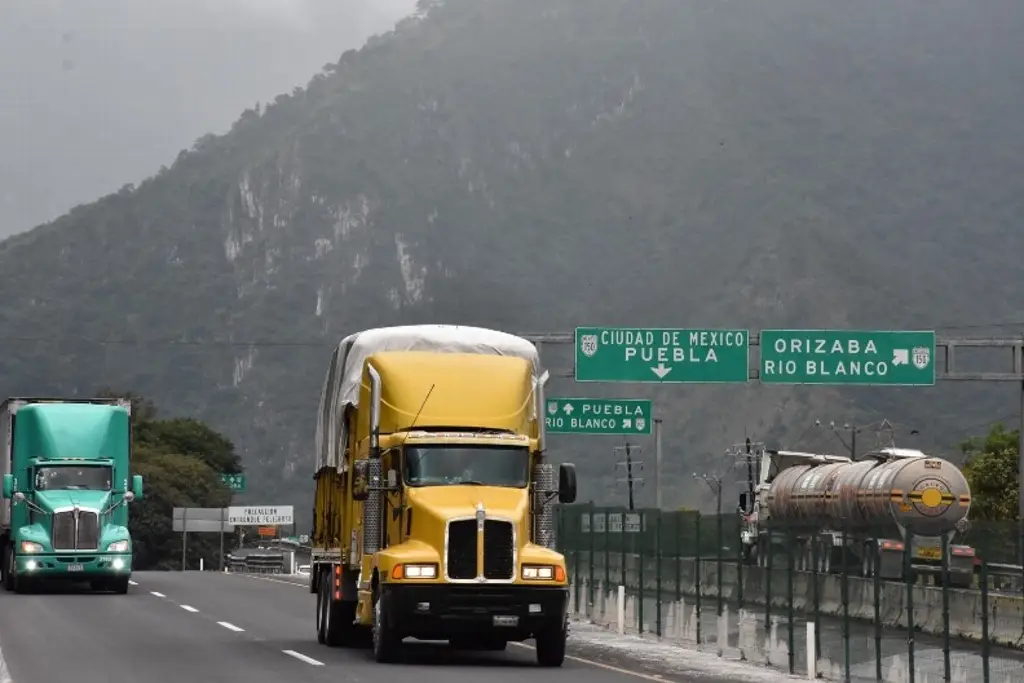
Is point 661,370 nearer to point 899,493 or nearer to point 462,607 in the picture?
point 899,493

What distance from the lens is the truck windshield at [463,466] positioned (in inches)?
946

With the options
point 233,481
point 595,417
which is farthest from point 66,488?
point 233,481

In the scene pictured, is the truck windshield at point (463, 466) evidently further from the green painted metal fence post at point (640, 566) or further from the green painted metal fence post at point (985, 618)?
the green painted metal fence post at point (640, 566)

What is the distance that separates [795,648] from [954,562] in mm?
3731

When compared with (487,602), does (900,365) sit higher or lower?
higher

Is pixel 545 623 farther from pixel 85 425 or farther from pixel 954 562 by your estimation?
pixel 85 425

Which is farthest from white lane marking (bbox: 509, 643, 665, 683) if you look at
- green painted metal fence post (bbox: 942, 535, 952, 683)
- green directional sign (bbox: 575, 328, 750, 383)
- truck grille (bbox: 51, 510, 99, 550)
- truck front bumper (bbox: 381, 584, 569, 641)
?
green directional sign (bbox: 575, 328, 750, 383)

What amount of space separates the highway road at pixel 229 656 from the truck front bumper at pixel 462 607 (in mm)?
477

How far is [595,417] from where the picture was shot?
54.1 meters

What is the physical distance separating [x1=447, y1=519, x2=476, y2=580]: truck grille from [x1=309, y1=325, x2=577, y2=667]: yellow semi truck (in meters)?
0.01

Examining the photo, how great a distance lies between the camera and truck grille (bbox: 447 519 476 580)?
920 inches

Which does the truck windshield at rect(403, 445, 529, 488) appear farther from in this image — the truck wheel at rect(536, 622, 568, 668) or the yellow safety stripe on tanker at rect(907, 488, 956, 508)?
the yellow safety stripe on tanker at rect(907, 488, 956, 508)

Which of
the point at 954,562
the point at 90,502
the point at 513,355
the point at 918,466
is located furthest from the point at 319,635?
the point at 918,466

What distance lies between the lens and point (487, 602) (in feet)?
76.3
